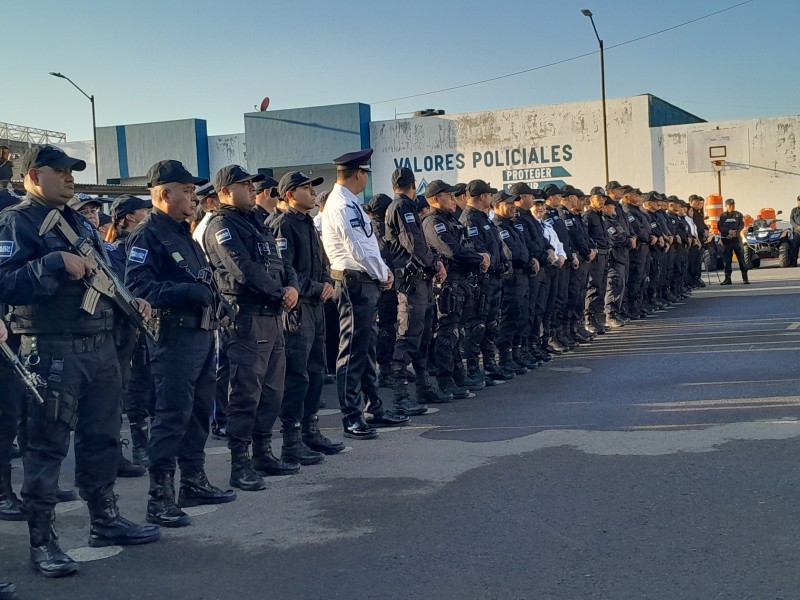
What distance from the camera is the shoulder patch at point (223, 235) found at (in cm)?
633

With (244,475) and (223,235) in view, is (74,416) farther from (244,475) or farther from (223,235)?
(223,235)

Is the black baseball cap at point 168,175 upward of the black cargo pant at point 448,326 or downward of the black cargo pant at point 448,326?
upward

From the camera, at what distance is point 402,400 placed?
28.9ft

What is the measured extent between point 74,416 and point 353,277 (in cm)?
320

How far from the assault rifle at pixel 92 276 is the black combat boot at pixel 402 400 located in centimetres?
401

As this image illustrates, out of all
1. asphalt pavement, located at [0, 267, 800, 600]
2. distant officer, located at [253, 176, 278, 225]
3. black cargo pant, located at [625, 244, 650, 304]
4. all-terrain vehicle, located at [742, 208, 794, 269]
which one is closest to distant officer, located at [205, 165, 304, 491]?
asphalt pavement, located at [0, 267, 800, 600]

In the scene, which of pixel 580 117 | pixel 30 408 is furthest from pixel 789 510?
pixel 580 117

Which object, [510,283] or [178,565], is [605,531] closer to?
[178,565]

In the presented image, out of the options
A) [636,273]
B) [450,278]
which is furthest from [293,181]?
[636,273]

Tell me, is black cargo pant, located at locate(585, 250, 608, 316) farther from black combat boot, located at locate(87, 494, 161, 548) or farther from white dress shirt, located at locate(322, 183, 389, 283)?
black combat boot, located at locate(87, 494, 161, 548)

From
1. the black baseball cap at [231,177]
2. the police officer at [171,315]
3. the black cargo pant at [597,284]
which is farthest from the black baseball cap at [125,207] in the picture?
the black cargo pant at [597,284]

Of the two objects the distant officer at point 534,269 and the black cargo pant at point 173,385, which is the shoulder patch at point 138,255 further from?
the distant officer at point 534,269

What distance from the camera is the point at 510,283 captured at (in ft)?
37.0

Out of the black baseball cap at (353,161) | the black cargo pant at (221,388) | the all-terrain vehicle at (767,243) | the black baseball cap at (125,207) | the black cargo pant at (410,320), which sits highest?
the black baseball cap at (353,161)
